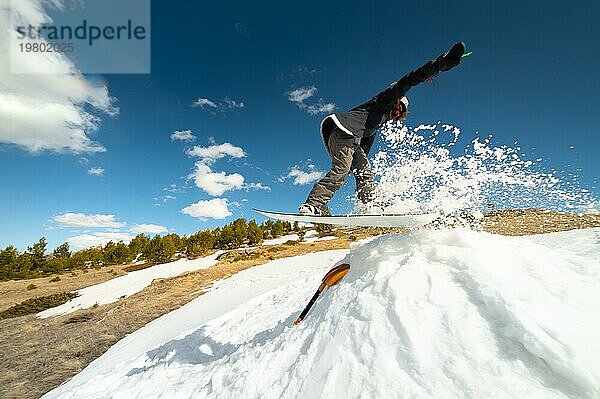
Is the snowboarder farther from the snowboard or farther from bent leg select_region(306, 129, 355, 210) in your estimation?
the snowboard

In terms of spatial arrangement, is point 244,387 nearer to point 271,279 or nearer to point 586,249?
point 586,249

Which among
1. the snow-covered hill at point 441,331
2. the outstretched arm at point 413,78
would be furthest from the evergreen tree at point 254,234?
the outstretched arm at point 413,78

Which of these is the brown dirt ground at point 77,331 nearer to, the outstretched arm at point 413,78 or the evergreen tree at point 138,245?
the outstretched arm at point 413,78

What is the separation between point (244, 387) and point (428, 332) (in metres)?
2.19

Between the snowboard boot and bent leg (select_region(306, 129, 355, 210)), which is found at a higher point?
bent leg (select_region(306, 129, 355, 210))

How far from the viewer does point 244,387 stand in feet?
10.6

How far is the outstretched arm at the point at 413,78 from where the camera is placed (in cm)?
405

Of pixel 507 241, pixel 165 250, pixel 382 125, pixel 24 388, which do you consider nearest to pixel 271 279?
pixel 24 388

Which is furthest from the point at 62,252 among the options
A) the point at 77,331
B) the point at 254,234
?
the point at 77,331

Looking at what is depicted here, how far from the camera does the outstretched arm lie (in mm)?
4051

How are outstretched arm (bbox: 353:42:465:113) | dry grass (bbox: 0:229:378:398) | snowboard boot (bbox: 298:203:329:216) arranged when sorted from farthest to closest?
dry grass (bbox: 0:229:378:398) → snowboard boot (bbox: 298:203:329:216) → outstretched arm (bbox: 353:42:465:113)

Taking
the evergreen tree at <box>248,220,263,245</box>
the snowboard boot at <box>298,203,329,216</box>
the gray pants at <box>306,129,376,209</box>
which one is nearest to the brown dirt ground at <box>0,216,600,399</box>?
the gray pants at <box>306,129,376,209</box>

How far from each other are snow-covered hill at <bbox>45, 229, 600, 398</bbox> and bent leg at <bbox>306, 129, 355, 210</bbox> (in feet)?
3.61

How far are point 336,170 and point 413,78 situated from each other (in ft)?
6.26
